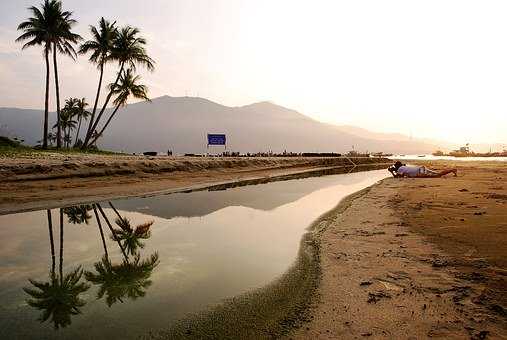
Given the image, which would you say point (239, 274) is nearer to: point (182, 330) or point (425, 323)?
point (182, 330)

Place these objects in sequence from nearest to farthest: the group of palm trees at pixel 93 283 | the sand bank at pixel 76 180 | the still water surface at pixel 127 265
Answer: the still water surface at pixel 127 265
the group of palm trees at pixel 93 283
the sand bank at pixel 76 180

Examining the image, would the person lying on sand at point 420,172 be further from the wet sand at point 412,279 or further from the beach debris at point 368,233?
the beach debris at point 368,233

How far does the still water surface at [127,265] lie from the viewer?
3766 mm

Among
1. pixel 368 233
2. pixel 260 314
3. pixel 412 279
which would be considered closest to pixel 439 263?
pixel 412 279

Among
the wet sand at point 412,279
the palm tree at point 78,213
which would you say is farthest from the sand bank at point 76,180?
the wet sand at point 412,279

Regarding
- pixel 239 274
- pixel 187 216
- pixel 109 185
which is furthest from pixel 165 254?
pixel 109 185

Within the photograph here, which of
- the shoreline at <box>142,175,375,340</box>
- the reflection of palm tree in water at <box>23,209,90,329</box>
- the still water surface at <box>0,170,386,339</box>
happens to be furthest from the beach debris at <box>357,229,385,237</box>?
the reflection of palm tree in water at <box>23,209,90,329</box>

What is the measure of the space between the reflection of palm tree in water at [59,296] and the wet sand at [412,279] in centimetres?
266

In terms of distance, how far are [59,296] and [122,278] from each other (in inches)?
34.5

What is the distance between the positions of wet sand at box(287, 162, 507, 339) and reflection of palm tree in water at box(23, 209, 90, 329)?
2.66 meters

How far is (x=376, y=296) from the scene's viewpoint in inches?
166

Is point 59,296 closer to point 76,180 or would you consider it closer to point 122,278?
point 122,278

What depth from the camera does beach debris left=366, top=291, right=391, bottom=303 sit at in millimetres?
4105

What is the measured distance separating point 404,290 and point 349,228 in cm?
384
